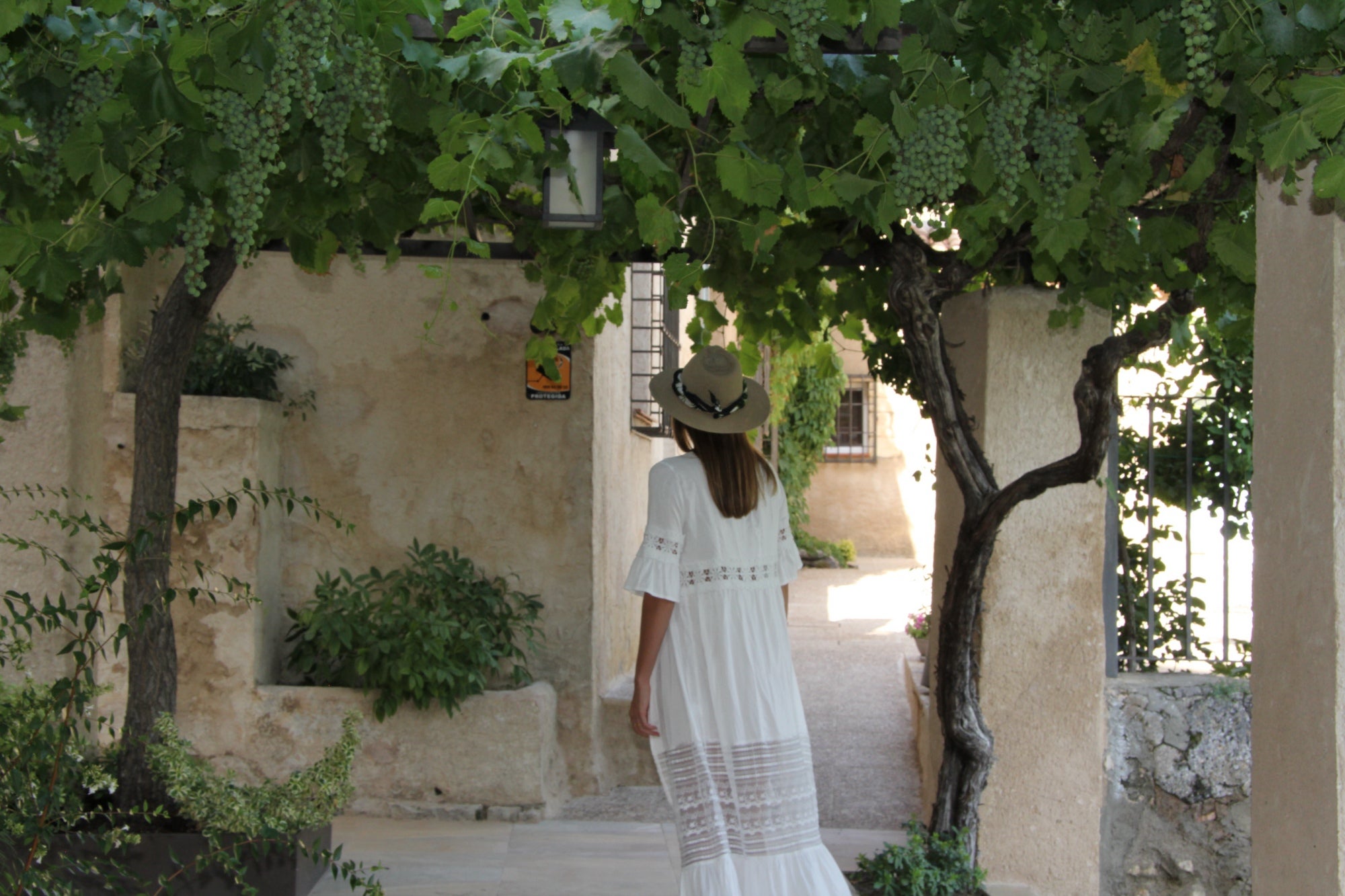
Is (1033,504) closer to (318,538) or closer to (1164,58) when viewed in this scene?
(1164,58)

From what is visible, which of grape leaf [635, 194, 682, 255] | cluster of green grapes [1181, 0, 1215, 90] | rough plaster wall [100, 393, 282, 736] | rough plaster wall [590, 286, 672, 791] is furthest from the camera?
rough plaster wall [590, 286, 672, 791]

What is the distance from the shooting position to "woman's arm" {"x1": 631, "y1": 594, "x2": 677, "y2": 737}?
318 cm

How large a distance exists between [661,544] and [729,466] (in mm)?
297

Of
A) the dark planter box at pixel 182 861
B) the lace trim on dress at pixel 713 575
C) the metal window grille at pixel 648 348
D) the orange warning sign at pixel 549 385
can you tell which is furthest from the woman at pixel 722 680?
the metal window grille at pixel 648 348

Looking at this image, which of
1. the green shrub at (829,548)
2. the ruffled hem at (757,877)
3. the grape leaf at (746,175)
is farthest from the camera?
the green shrub at (829,548)

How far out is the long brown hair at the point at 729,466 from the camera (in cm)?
326

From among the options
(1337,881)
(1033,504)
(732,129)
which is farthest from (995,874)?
(732,129)

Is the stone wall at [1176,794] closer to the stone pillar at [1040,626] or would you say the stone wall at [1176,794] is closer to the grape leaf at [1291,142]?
the stone pillar at [1040,626]

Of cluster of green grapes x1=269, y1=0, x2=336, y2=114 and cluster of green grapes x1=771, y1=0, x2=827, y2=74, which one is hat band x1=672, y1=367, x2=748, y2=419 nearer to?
cluster of green grapes x1=771, y1=0, x2=827, y2=74

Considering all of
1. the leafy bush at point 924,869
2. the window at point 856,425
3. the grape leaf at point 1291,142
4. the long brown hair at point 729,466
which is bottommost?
the leafy bush at point 924,869

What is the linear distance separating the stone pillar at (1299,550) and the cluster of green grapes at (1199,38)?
0.76ft

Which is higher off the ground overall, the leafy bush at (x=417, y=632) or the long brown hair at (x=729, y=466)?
the long brown hair at (x=729, y=466)

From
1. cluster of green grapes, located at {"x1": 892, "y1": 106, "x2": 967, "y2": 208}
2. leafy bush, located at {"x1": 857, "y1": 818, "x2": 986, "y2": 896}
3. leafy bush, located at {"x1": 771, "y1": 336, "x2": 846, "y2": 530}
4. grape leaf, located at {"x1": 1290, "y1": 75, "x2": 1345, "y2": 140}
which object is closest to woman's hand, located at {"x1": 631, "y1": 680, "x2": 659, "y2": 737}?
leafy bush, located at {"x1": 857, "y1": 818, "x2": 986, "y2": 896}

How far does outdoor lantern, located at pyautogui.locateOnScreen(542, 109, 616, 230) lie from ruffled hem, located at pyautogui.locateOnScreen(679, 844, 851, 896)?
1712 millimetres
